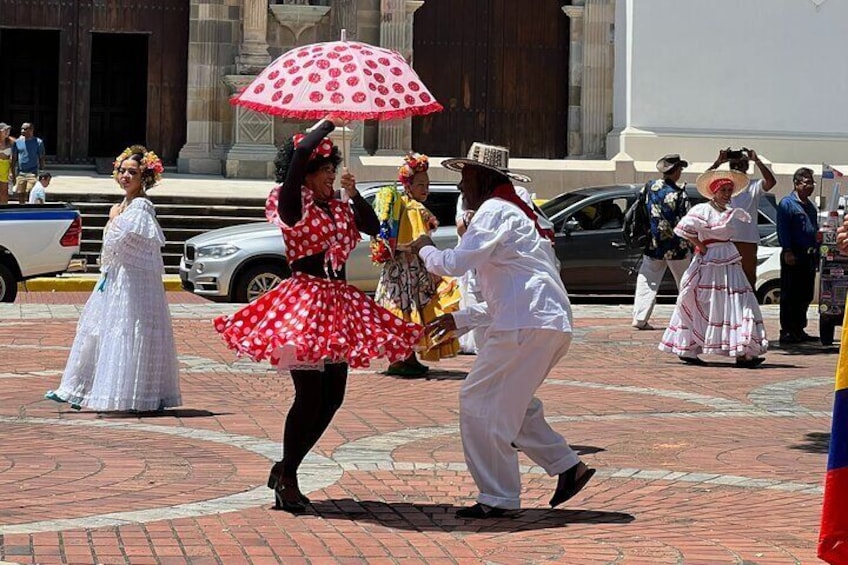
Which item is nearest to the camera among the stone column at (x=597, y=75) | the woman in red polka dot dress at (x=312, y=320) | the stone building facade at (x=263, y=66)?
the woman in red polka dot dress at (x=312, y=320)

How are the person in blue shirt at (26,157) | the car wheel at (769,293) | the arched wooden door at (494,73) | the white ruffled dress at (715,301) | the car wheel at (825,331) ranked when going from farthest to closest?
the arched wooden door at (494,73) → the person in blue shirt at (26,157) → the car wheel at (769,293) → the car wheel at (825,331) → the white ruffled dress at (715,301)

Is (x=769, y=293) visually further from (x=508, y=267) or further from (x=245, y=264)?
(x=508, y=267)

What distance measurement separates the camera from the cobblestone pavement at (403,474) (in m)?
7.70

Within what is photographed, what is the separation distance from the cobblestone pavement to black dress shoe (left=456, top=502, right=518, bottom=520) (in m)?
Result: 0.05

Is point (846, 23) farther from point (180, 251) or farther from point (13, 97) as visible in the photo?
point (13, 97)

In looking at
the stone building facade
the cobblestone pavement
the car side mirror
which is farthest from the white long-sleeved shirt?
the stone building facade

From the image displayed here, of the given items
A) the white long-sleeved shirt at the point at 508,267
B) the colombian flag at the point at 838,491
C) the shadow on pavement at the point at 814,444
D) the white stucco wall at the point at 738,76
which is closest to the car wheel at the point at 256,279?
the shadow on pavement at the point at 814,444

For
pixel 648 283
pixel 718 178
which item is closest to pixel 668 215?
pixel 648 283

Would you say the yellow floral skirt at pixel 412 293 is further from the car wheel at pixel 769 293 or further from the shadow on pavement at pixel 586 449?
the car wheel at pixel 769 293

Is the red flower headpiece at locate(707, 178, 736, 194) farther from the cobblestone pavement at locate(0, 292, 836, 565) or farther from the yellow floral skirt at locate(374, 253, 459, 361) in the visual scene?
the yellow floral skirt at locate(374, 253, 459, 361)

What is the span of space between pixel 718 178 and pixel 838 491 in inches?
391

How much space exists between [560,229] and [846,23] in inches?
412

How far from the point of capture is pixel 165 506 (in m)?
8.48

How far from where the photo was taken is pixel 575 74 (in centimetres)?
3203
